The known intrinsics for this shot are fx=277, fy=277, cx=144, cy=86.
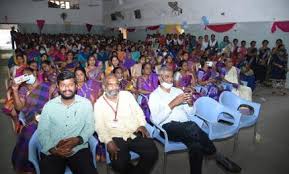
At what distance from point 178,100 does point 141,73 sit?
2737 millimetres

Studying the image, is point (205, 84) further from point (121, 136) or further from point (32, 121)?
point (32, 121)

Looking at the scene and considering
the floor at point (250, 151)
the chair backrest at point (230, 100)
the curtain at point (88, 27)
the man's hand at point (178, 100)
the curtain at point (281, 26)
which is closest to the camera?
the man's hand at point (178, 100)

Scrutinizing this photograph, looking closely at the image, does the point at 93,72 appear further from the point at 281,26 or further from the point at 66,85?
the point at 281,26

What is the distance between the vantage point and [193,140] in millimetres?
2818

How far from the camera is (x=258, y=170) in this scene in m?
3.21

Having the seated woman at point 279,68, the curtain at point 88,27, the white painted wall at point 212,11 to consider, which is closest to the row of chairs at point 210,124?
the seated woman at point 279,68

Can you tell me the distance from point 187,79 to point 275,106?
7.54 feet

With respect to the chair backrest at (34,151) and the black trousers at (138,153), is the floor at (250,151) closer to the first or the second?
the black trousers at (138,153)

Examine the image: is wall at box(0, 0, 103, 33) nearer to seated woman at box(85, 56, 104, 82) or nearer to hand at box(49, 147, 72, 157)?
seated woman at box(85, 56, 104, 82)

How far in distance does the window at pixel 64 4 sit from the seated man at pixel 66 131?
21.8m

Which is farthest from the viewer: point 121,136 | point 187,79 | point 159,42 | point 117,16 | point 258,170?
point 117,16

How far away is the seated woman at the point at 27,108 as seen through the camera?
279cm

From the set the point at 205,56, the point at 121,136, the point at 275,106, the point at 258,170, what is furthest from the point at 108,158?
the point at 205,56

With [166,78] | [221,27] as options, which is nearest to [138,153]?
[166,78]
